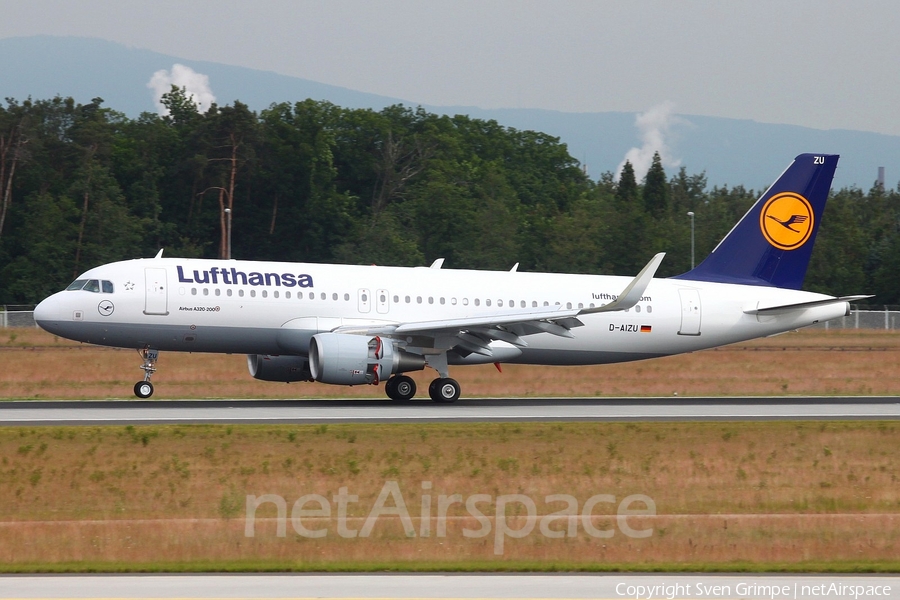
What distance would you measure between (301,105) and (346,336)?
219 feet

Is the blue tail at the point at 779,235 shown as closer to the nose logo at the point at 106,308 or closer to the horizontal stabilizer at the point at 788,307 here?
the horizontal stabilizer at the point at 788,307

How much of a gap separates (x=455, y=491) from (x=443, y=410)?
10348 mm

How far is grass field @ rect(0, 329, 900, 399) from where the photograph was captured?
33062 millimetres

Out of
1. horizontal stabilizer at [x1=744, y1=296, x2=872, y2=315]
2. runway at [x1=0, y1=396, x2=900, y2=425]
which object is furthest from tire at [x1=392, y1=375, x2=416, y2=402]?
horizontal stabilizer at [x1=744, y1=296, x2=872, y2=315]

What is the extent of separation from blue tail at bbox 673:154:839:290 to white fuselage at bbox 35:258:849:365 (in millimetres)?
545

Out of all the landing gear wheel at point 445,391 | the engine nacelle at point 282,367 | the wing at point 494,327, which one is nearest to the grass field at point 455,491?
the wing at point 494,327

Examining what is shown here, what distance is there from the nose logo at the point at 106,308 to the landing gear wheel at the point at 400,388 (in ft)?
23.1

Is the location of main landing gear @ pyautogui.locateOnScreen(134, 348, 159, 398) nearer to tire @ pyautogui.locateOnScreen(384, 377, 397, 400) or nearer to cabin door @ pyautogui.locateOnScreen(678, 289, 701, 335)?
tire @ pyautogui.locateOnScreen(384, 377, 397, 400)

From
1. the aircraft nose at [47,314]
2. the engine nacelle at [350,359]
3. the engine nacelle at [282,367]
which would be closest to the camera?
the engine nacelle at [350,359]

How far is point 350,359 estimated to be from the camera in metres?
26.9
